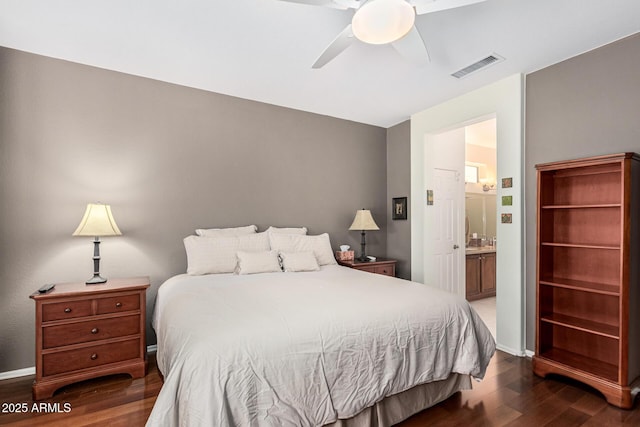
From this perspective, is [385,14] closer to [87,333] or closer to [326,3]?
[326,3]

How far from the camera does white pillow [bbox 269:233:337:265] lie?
340 centimetres

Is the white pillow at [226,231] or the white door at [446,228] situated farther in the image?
the white door at [446,228]

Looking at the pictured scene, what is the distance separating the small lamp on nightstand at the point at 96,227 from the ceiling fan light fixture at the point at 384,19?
7.96 feet

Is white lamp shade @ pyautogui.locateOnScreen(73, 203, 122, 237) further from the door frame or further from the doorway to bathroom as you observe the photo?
the doorway to bathroom

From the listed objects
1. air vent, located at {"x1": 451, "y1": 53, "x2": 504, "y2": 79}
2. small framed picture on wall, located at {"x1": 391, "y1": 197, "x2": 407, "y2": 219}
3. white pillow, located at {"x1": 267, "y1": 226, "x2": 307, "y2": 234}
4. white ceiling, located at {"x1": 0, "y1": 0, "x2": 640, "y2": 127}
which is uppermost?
white ceiling, located at {"x1": 0, "y1": 0, "x2": 640, "y2": 127}

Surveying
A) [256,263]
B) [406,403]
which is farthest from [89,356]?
[406,403]

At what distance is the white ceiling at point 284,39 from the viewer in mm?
2115

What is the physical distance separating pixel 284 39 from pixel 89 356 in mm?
2869

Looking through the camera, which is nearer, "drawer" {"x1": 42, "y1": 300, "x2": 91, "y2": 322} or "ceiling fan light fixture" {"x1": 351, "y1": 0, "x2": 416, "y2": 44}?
"ceiling fan light fixture" {"x1": 351, "y1": 0, "x2": 416, "y2": 44}

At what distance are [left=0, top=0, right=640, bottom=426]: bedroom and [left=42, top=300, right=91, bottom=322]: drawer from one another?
571 millimetres

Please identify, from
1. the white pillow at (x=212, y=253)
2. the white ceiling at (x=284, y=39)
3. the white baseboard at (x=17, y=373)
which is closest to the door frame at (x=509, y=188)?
the white ceiling at (x=284, y=39)

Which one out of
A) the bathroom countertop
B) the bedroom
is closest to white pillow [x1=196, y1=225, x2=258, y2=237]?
the bedroom

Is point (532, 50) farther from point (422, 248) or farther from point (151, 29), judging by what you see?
point (151, 29)

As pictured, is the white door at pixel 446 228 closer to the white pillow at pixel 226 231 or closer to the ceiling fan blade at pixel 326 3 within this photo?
the white pillow at pixel 226 231
